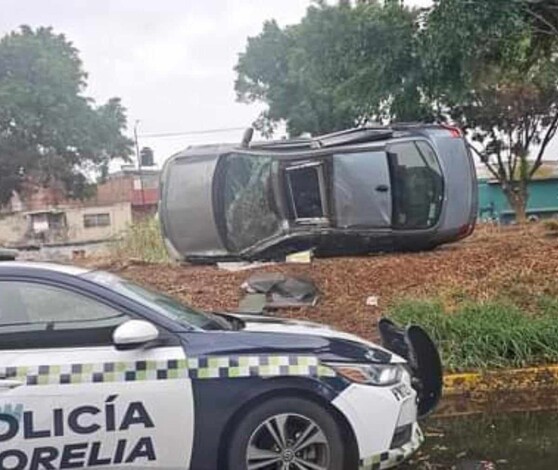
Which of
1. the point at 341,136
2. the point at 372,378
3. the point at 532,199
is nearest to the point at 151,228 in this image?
the point at 341,136

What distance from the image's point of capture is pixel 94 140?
36438mm

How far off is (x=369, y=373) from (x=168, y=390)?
1123 mm

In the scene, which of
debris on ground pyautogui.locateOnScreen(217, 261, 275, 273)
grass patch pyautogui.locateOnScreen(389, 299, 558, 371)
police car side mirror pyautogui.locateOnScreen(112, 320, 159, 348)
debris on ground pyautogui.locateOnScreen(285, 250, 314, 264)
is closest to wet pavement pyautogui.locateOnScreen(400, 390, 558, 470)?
grass patch pyautogui.locateOnScreen(389, 299, 558, 371)

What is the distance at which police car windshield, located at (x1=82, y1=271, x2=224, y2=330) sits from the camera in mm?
4449

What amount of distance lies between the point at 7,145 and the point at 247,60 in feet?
38.0

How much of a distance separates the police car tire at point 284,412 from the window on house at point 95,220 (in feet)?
135

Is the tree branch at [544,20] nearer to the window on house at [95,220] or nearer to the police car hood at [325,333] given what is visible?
the police car hood at [325,333]

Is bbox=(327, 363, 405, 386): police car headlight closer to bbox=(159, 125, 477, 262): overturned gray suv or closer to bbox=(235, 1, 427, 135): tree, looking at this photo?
bbox=(159, 125, 477, 262): overturned gray suv

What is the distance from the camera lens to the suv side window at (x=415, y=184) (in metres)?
11.5

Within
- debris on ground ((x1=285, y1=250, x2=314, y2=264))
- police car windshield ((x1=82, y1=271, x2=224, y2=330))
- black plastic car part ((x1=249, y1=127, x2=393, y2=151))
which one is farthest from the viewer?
black plastic car part ((x1=249, y1=127, x2=393, y2=151))

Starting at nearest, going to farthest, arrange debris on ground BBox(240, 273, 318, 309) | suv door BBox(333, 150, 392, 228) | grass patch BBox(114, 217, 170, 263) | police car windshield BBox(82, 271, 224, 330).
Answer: police car windshield BBox(82, 271, 224, 330), debris on ground BBox(240, 273, 318, 309), suv door BBox(333, 150, 392, 228), grass patch BBox(114, 217, 170, 263)

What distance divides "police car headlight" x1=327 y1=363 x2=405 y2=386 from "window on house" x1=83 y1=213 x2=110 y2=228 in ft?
135

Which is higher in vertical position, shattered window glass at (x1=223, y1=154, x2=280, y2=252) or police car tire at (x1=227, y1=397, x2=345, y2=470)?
shattered window glass at (x1=223, y1=154, x2=280, y2=252)

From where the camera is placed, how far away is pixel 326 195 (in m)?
11.7
